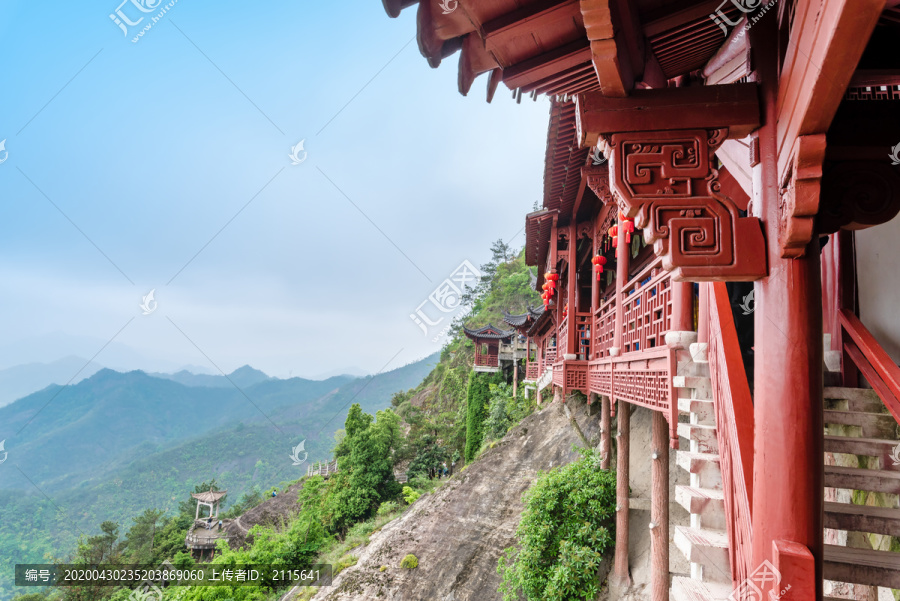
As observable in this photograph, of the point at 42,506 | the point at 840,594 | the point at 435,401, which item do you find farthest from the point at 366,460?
the point at 42,506

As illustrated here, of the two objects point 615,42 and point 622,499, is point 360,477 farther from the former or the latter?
point 615,42

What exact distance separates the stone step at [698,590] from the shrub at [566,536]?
5042 millimetres

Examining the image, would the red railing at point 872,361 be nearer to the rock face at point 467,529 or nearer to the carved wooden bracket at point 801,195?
the carved wooden bracket at point 801,195

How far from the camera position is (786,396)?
1.64 meters

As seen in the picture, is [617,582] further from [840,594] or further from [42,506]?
[42,506]

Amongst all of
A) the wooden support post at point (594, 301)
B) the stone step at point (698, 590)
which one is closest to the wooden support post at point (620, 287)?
the wooden support post at point (594, 301)

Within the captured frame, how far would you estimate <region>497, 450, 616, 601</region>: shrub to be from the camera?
6.56 meters

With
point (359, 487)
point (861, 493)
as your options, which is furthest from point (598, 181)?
point (359, 487)

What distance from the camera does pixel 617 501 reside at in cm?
677

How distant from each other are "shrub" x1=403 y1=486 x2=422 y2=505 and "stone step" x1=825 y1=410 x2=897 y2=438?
16268mm

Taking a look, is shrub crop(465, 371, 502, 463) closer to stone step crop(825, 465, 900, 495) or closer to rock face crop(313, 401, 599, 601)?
rock face crop(313, 401, 599, 601)

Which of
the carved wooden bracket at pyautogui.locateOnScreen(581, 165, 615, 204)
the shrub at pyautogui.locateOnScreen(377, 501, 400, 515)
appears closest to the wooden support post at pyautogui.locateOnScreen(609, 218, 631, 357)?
the carved wooden bracket at pyautogui.locateOnScreen(581, 165, 615, 204)

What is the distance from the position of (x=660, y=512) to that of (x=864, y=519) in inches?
105

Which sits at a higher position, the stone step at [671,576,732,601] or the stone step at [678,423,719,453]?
the stone step at [678,423,719,453]
